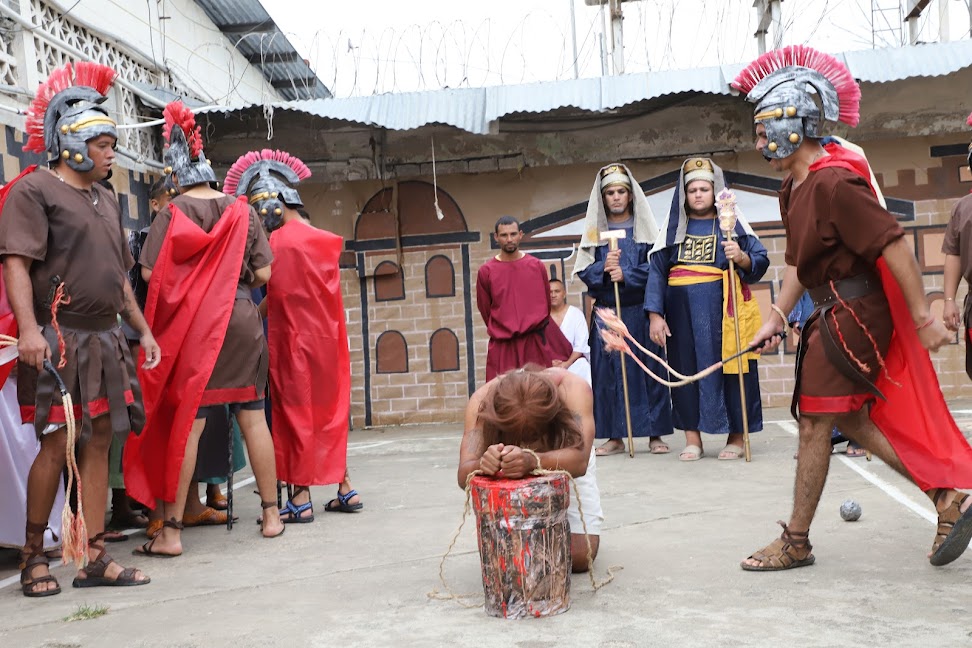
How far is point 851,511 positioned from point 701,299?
8.75 ft

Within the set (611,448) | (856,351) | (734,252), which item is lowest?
(611,448)

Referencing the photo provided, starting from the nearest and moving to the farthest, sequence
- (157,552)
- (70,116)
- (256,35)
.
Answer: (70,116)
(157,552)
(256,35)

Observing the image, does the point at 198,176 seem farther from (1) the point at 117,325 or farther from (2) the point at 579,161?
(2) the point at 579,161

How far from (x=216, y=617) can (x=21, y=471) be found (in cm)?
169

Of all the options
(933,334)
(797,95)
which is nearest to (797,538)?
(933,334)

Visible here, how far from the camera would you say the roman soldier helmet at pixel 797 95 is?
13.3 ft

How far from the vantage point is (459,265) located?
415 inches

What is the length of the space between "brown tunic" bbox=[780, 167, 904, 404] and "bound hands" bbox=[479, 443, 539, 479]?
125 cm

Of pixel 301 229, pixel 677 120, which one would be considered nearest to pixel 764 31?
pixel 677 120

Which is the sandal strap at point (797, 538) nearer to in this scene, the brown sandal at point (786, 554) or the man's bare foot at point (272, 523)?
the brown sandal at point (786, 554)

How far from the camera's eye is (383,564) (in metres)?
4.32

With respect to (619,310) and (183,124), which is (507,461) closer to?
(183,124)

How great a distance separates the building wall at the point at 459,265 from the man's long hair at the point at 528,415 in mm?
6740

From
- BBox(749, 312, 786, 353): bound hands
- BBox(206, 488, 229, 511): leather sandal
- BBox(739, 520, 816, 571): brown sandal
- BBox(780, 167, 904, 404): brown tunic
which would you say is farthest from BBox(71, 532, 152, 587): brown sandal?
BBox(780, 167, 904, 404): brown tunic
